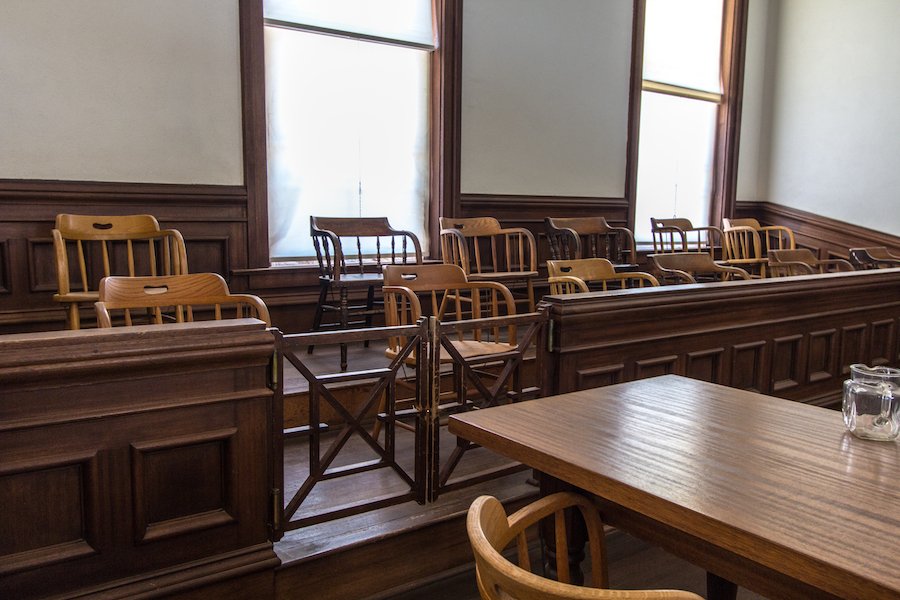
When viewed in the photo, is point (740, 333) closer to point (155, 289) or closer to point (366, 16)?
point (155, 289)

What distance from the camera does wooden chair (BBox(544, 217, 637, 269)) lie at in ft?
16.6

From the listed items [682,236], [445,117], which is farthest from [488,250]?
[682,236]

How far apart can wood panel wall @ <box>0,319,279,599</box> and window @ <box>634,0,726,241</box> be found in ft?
17.0

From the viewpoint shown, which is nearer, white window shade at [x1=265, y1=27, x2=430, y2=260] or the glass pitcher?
the glass pitcher

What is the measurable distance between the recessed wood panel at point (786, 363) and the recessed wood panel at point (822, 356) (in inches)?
3.6

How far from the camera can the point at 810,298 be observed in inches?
131

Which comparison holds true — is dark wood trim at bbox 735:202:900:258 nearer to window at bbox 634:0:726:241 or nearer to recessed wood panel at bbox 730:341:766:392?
window at bbox 634:0:726:241

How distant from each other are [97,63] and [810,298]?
11.9 ft

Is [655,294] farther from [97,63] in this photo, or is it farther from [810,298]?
[97,63]

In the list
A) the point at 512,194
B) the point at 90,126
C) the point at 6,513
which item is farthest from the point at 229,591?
the point at 512,194

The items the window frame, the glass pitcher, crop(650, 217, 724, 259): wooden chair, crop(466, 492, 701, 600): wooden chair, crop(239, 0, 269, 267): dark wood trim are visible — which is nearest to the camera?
crop(466, 492, 701, 600): wooden chair

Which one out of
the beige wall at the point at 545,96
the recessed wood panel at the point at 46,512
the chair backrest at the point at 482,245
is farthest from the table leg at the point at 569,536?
the beige wall at the point at 545,96

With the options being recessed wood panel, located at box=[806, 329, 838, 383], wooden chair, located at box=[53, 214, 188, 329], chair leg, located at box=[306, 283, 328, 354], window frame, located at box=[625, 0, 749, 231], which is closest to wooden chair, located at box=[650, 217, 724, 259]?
window frame, located at box=[625, 0, 749, 231]

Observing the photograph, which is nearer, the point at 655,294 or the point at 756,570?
the point at 756,570
